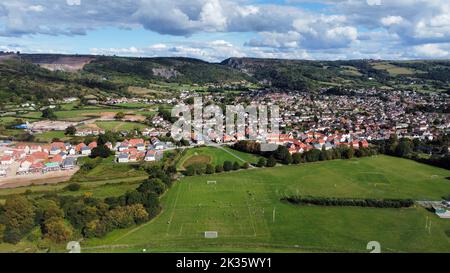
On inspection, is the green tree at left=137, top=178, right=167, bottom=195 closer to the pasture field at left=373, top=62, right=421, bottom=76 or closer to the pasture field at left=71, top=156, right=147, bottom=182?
the pasture field at left=71, top=156, right=147, bottom=182

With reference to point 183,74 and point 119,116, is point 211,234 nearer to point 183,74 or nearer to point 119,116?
point 119,116

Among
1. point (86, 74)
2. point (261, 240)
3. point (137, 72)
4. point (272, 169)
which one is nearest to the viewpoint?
point (261, 240)

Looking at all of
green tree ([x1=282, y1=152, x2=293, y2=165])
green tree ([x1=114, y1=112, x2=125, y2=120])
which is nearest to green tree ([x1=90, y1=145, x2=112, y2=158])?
green tree ([x1=282, y1=152, x2=293, y2=165])

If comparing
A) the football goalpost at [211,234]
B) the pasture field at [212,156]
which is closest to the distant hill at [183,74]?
the pasture field at [212,156]

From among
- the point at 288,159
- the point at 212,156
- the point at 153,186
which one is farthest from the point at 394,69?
→ the point at 153,186

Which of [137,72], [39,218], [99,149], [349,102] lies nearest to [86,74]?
[137,72]
